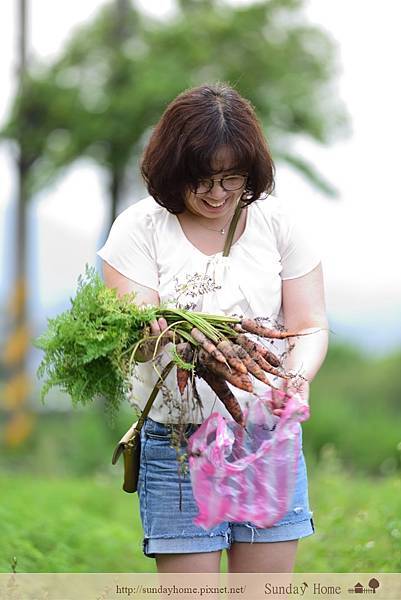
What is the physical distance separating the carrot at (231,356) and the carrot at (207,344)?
0.02 m

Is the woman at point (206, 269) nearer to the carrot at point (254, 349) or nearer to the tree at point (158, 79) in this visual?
the carrot at point (254, 349)

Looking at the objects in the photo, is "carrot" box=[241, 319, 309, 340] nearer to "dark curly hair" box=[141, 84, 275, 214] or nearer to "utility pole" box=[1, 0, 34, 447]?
"dark curly hair" box=[141, 84, 275, 214]

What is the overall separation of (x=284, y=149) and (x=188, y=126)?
29.4 ft

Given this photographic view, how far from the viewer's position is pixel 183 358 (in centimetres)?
322

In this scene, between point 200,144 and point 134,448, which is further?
point 134,448

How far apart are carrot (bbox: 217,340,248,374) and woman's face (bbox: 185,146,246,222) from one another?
1.40ft

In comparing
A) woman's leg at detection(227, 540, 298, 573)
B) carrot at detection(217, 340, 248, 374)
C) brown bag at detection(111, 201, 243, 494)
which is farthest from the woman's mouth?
woman's leg at detection(227, 540, 298, 573)

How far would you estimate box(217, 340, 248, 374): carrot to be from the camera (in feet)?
10.5

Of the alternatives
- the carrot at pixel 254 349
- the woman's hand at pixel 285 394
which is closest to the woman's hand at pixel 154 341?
the carrot at pixel 254 349

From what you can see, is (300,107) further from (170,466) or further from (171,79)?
(170,466)

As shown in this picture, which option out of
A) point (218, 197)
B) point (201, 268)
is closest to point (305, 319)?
point (201, 268)

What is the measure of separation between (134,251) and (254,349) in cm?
48

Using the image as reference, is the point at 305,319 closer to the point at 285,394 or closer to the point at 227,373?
the point at 285,394

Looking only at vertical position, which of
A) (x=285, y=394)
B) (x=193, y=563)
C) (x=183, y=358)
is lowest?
(x=193, y=563)
